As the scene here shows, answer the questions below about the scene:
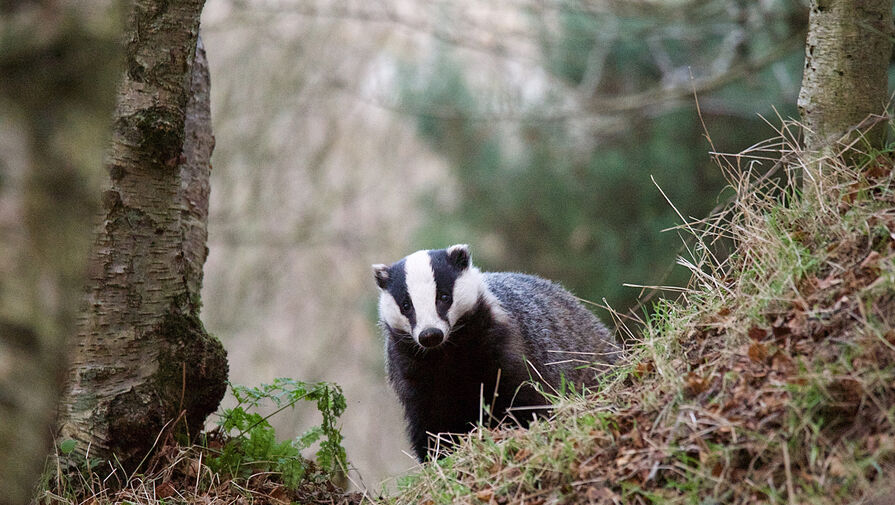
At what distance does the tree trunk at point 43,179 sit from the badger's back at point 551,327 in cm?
283

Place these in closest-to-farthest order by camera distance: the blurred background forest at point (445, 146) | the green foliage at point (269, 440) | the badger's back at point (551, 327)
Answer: the green foliage at point (269, 440) < the badger's back at point (551, 327) < the blurred background forest at point (445, 146)

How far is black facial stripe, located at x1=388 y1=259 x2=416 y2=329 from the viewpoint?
4.32 m

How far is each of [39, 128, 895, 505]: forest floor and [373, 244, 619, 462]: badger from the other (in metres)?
0.88

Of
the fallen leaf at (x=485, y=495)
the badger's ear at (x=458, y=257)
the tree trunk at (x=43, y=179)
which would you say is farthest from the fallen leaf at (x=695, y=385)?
the badger's ear at (x=458, y=257)

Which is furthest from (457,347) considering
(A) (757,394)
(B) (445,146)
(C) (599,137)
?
(B) (445,146)

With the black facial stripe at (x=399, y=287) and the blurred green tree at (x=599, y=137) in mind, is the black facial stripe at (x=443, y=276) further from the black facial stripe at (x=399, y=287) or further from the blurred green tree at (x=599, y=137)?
the blurred green tree at (x=599, y=137)

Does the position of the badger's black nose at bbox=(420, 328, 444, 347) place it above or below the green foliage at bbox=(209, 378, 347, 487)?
above

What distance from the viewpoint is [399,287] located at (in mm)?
4430

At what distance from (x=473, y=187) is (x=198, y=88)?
649 centimetres

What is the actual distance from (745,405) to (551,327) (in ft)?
7.71

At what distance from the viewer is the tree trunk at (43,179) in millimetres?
1389

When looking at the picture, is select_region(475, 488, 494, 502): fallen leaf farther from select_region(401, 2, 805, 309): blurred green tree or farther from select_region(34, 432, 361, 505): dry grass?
select_region(401, 2, 805, 309): blurred green tree

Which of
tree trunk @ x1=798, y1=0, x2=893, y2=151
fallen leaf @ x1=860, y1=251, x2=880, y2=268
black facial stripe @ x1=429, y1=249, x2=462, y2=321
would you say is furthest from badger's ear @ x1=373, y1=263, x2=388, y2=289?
fallen leaf @ x1=860, y1=251, x2=880, y2=268

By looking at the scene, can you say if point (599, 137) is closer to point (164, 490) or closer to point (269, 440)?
point (269, 440)
